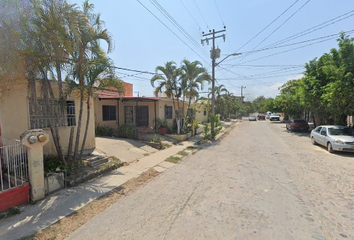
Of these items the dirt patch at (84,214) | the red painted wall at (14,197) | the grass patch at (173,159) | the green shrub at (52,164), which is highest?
the green shrub at (52,164)

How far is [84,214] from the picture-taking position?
4219 mm

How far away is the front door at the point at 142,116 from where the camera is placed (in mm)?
15797

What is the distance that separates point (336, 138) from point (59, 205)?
1222 cm

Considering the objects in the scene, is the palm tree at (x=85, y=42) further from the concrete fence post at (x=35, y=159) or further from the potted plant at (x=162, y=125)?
the potted plant at (x=162, y=125)

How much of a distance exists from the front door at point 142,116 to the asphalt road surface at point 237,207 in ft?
29.1

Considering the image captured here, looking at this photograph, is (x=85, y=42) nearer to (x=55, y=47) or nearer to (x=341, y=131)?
(x=55, y=47)

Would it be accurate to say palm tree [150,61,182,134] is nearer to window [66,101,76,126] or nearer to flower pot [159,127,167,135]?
flower pot [159,127,167,135]

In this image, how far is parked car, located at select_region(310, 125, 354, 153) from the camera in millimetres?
9438

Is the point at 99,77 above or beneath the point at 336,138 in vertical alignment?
above

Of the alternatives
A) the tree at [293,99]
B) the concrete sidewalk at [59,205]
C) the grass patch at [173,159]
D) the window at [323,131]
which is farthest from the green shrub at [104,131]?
the tree at [293,99]

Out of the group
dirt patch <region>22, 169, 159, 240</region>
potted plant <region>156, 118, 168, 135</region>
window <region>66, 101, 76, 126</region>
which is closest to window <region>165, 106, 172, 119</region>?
potted plant <region>156, 118, 168, 135</region>

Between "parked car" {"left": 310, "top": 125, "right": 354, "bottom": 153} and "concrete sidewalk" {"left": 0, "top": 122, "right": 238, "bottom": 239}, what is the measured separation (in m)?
8.89

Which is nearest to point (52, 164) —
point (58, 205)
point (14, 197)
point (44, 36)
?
point (14, 197)

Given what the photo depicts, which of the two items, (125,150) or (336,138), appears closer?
(125,150)
